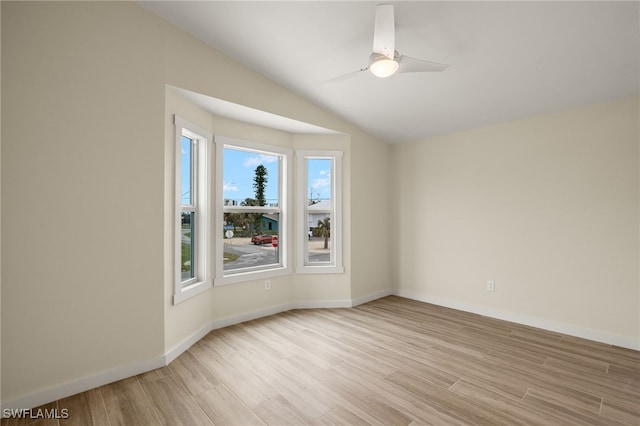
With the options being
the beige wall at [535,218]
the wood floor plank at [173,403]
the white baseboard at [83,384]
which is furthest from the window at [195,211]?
the beige wall at [535,218]

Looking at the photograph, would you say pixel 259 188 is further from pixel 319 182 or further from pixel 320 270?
pixel 320 270

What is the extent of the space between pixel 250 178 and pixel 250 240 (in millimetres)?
806

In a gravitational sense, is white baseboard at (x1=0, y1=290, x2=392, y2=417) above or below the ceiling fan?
below

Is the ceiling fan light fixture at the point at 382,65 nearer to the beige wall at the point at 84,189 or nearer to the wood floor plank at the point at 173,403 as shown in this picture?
the beige wall at the point at 84,189

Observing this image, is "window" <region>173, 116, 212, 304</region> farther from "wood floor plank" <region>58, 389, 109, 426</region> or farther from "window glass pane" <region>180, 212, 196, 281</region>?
"wood floor plank" <region>58, 389, 109, 426</region>

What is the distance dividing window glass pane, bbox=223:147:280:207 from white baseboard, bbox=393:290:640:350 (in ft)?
8.98

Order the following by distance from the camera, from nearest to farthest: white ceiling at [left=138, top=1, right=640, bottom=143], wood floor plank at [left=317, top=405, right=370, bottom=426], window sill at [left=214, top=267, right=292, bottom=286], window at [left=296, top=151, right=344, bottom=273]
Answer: wood floor plank at [left=317, top=405, right=370, bottom=426] → white ceiling at [left=138, top=1, right=640, bottom=143] → window sill at [left=214, top=267, right=292, bottom=286] → window at [left=296, top=151, right=344, bottom=273]

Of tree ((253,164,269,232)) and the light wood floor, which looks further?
tree ((253,164,269,232))

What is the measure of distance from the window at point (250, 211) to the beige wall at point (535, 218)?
2048 mm

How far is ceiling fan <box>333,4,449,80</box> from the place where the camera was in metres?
2.09

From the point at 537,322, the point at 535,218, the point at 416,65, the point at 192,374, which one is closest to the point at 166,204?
the point at 192,374

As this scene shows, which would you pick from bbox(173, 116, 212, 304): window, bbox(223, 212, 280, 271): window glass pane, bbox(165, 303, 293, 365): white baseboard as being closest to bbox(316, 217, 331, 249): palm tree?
bbox(223, 212, 280, 271): window glass pane

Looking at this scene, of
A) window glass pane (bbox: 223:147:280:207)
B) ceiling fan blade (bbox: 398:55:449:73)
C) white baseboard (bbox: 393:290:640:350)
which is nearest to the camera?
ceiling fan blade (bbox: 398:55:449:73)

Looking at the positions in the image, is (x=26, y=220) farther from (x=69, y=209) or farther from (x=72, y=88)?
(x=72, y=88)
